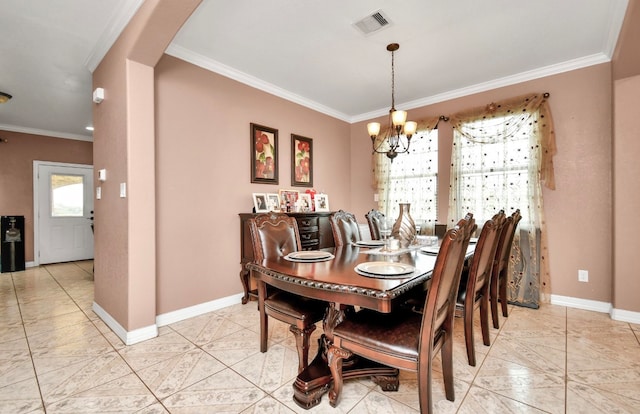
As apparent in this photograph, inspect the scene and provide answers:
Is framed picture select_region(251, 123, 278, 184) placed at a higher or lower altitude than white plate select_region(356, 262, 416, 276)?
higher

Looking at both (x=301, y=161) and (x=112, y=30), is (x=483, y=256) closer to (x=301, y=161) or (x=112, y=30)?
(x=301, y=161)

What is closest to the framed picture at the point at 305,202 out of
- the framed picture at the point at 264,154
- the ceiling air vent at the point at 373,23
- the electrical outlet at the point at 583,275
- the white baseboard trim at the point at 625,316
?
the framed picture at the point at 264,154

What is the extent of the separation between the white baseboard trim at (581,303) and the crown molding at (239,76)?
3.82 m

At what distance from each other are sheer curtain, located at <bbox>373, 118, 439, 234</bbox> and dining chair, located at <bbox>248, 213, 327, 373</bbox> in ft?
8.01

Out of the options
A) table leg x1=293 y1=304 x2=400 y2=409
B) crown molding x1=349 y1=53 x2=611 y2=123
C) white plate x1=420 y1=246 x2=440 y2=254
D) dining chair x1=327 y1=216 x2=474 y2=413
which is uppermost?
crown molding x1=349 y1=53 x2=611 y2=123

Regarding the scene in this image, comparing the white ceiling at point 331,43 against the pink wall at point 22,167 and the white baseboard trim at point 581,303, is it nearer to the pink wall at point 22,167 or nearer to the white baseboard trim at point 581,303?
the pink wall at point 22,167

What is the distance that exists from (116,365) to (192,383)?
661 mm

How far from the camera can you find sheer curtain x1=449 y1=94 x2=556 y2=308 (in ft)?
11.0

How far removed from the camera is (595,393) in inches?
67.9

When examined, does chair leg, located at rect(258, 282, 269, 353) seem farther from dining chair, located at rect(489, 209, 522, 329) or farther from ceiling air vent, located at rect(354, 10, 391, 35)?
ceiling air vent, located at rect(354, 10, 391, 35)

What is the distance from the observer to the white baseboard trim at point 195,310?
9.24 ft

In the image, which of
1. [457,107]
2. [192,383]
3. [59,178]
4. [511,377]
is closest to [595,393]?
[511,377]

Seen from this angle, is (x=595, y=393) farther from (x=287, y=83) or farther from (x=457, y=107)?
(x=287, y=83)

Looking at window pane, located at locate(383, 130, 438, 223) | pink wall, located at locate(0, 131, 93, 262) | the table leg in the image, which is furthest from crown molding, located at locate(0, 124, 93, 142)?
the table leg
